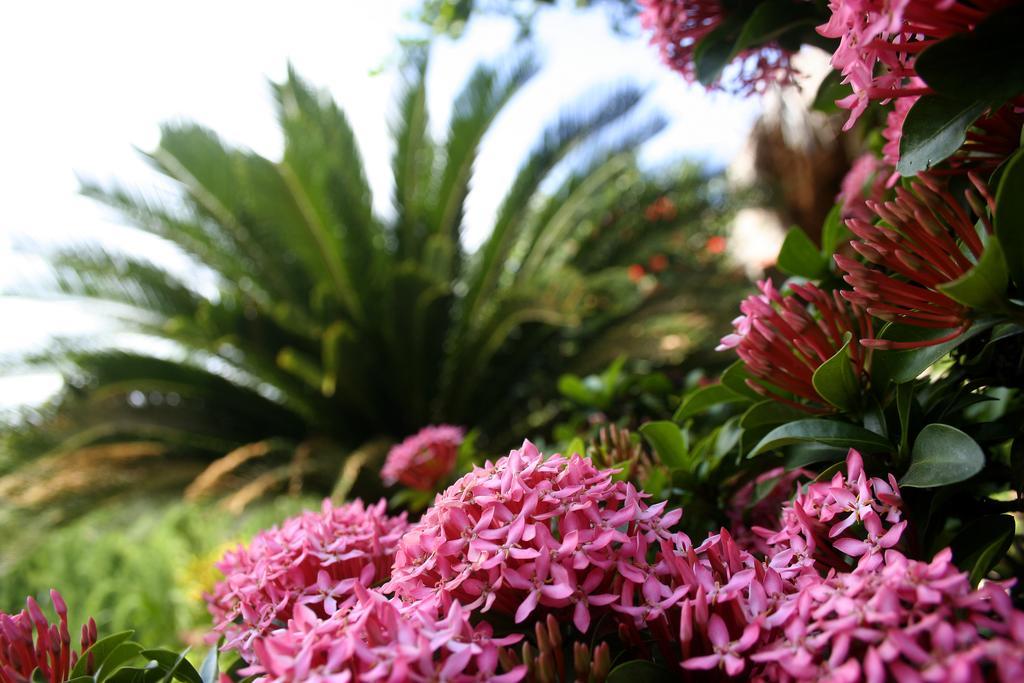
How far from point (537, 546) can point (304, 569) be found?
37 cm

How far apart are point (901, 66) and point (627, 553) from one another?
55 centimetres

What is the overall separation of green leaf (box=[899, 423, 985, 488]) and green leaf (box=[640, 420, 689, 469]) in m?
0.32

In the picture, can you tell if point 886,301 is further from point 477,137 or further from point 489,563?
point 477,137

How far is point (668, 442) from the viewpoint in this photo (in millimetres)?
1081

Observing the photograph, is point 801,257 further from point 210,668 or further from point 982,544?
point 210,668

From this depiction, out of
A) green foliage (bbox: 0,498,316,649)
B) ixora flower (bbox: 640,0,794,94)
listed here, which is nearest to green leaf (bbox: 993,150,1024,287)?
ixora flower (bbox: 640,0,794,94)

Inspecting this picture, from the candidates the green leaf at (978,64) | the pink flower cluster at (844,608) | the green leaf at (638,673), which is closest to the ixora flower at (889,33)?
the green leaf at (978,64)

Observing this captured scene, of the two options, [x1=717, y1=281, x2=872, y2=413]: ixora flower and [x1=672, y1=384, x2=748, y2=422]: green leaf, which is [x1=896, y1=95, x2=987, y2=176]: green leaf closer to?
[x1=717, y1=281, x2=872, y2=413]: ixora flower

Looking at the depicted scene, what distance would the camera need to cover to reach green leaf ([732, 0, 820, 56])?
1.07 metres

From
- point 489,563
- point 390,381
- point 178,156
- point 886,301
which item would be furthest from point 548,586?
point 178,156

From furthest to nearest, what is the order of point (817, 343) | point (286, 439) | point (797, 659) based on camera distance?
point (286, 439) < point (817, 343) < point (797, 659)

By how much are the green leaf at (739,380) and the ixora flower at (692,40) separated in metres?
0.48

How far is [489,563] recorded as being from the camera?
69cm

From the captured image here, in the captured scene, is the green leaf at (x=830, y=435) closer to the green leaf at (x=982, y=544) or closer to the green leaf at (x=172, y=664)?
the green leaf at (x=982, y=544)
